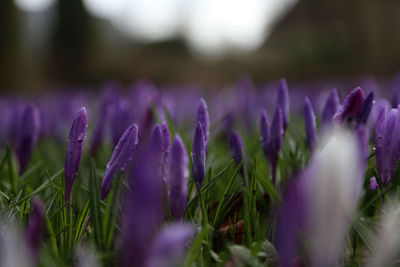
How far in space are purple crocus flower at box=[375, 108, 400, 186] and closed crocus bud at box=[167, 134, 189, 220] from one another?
0.43 m

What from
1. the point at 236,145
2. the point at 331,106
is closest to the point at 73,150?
the point at 236,145

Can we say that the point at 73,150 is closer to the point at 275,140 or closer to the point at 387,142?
the point at 275,140

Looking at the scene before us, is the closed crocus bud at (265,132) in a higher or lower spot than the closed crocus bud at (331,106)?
lower

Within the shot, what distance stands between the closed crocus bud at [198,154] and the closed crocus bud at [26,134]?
74cm

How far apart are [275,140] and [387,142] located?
37cm

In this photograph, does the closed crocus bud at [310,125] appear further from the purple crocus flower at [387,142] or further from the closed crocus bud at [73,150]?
the closed crocus bud at [73,150]

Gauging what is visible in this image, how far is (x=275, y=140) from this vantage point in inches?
50.6

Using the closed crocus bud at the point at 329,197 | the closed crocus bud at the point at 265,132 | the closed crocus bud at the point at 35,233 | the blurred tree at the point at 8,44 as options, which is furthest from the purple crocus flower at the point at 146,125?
the blurred tree at the point at 8,44

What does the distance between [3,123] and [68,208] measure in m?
2.05

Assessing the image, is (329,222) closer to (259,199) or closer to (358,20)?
(259,199)

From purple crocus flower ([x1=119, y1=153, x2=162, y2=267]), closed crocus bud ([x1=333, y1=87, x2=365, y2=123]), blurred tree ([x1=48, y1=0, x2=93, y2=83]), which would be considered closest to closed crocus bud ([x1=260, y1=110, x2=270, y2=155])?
closed crocus bud ([x1=333, y1=87, x2=365, y2=123])

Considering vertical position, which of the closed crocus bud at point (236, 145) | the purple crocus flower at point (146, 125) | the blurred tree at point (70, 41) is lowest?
the closed crocus bud at point (236, 145)

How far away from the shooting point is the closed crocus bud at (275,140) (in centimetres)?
126

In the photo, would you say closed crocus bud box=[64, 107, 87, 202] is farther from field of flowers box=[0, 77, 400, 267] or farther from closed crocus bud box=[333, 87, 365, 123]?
closed crocus bud box=[333, 87, 365, 123]
